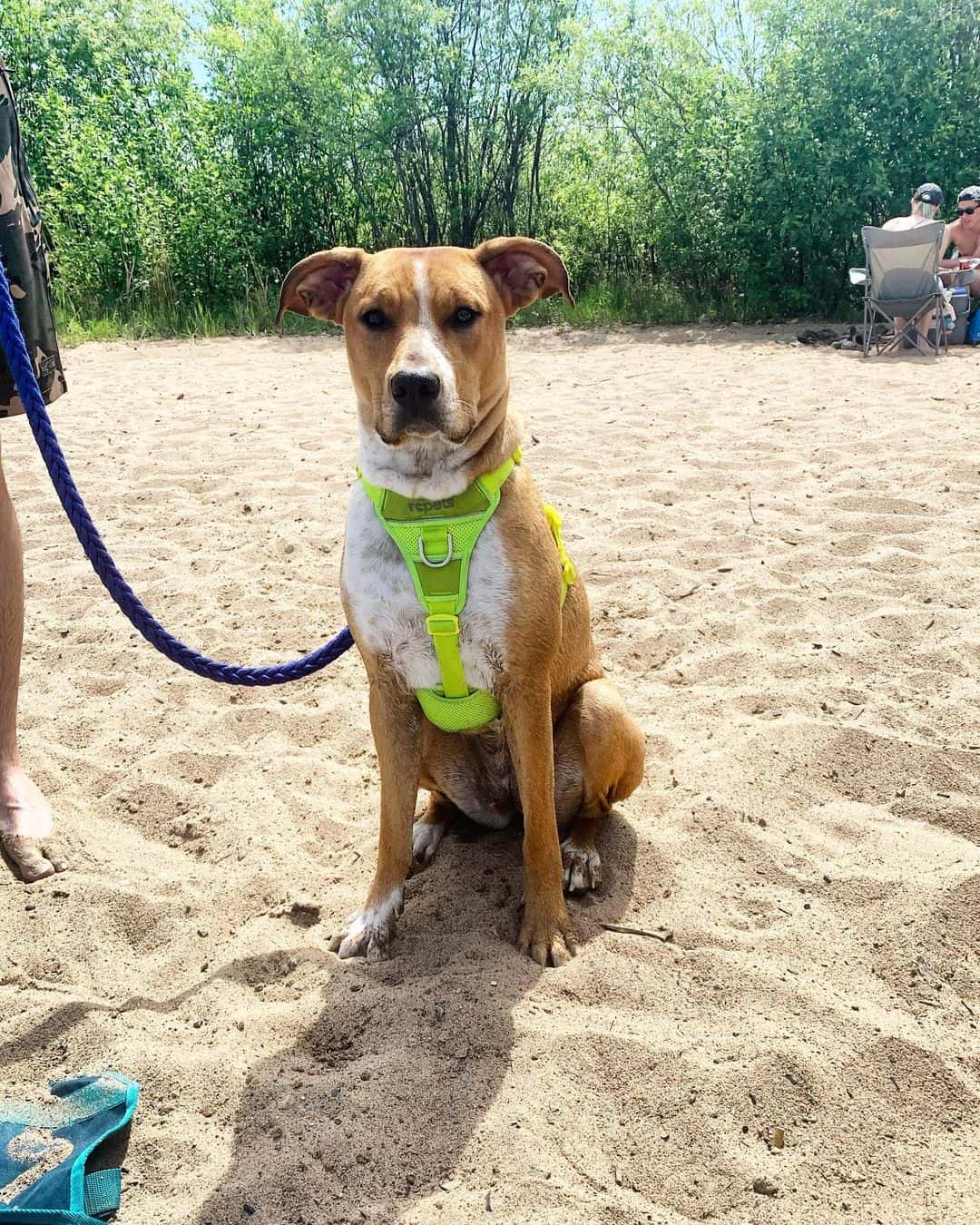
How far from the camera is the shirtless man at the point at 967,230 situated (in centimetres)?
1038

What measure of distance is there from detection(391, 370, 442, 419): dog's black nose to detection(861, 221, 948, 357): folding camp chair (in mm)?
8571

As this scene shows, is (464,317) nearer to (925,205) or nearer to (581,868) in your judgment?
(581,868)

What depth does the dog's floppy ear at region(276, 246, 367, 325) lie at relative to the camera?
2709mm

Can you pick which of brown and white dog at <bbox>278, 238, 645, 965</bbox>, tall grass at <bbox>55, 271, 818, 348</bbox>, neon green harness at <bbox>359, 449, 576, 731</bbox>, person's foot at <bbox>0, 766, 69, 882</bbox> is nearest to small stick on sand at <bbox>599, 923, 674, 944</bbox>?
brown and white dog at <bbox>278, 238, 645, 965</bbox>

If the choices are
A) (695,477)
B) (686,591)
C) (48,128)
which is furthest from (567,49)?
(686,591)

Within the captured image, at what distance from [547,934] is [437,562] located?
1.03 metres

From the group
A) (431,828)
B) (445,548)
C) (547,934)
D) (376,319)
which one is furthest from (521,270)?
(547,934)

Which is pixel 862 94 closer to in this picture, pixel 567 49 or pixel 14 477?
pixel 567 49

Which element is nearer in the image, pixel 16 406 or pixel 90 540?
pixel 90 540

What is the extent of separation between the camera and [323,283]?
2805 millimetres

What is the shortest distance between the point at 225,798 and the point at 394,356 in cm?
167

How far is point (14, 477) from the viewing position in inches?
254

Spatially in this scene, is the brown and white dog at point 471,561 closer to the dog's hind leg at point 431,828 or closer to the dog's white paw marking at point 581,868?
the dog's white paw marking at point 581,868

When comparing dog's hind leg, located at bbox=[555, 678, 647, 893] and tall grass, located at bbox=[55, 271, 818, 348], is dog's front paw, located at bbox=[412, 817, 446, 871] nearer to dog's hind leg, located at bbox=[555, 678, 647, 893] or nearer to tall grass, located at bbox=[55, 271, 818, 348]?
dog's hind leg, located at bbox=[555, 678, 647, 893]
